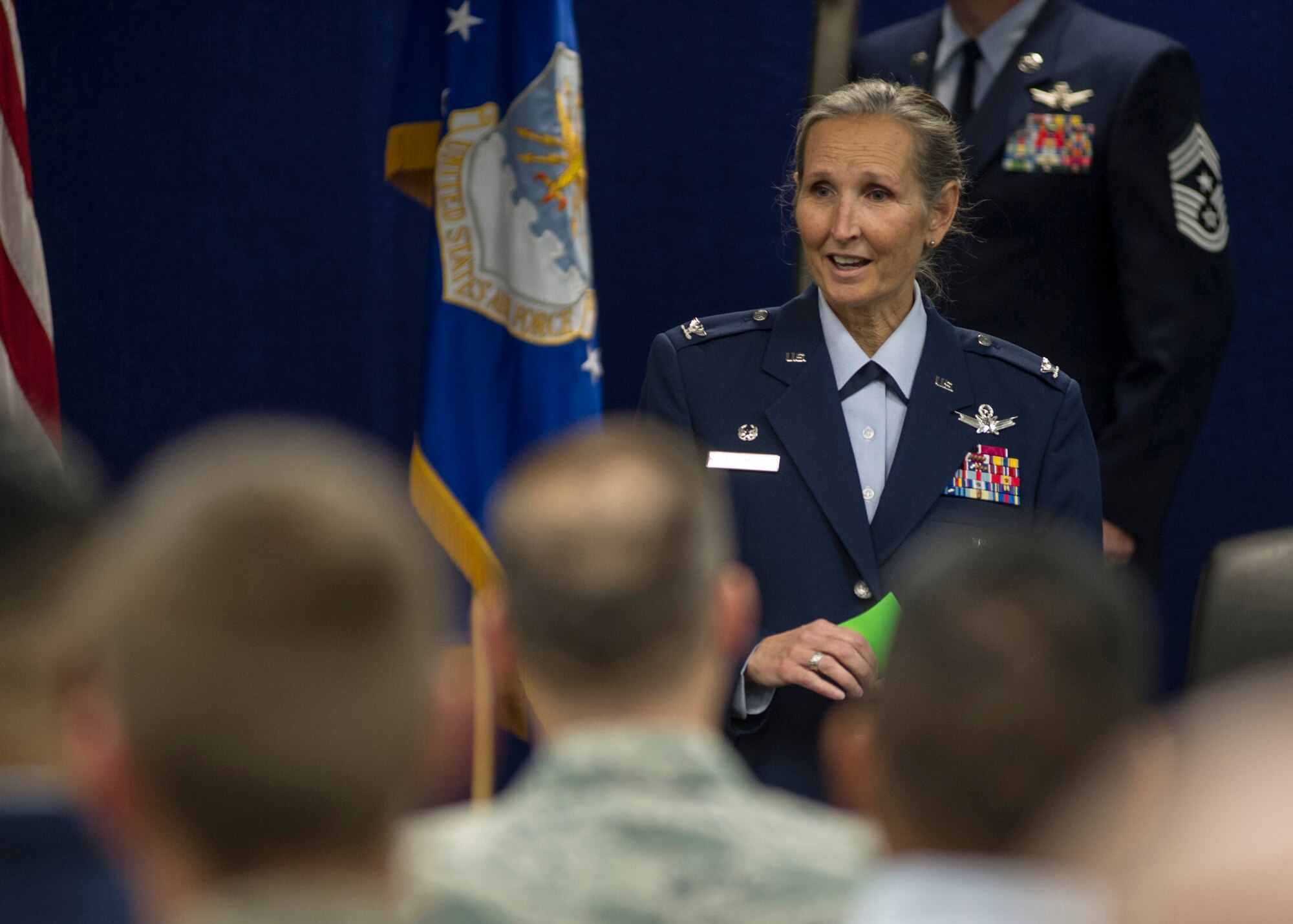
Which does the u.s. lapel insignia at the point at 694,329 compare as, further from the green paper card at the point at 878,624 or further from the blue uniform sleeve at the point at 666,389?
the green paper card at the point at 878,624

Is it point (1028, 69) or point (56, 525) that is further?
point (1028, 69)

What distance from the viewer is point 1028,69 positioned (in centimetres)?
292

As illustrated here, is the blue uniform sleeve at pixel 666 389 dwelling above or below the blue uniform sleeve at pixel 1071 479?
above

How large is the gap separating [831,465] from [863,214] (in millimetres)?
362

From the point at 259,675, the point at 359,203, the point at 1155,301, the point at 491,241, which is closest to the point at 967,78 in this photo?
the point at 1155,301

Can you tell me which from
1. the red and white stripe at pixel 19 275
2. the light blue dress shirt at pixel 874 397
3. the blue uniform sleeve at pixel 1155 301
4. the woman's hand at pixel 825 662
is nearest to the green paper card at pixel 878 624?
the woman's hand at pixel 825 662

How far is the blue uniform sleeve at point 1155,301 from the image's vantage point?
281cm

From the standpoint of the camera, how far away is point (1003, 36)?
2.97 meters

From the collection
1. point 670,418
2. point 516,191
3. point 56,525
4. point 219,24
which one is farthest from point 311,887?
point 219,24

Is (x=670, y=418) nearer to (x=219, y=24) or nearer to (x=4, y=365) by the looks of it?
(x=4, y=365)

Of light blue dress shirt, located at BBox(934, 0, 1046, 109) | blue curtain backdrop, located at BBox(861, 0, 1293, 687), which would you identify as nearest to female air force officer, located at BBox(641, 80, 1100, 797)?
light blue dress shirt, located at BBox(934, 0, 1046, 109)

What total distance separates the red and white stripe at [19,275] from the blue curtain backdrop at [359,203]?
0.59 metres

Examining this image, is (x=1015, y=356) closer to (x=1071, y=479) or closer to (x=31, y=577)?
(x=1071, y=479)

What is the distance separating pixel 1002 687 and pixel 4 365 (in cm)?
236
